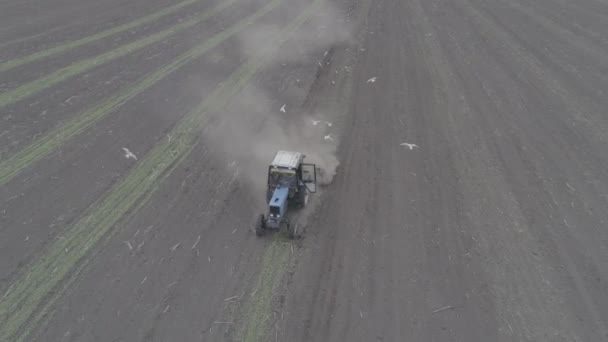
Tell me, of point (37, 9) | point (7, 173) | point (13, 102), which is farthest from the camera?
point (37, 9)

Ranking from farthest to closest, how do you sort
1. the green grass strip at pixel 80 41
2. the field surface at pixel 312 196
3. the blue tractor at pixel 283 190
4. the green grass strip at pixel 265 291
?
the green grass strip at pixel 80 41
the blue tractor at pixel 283 190
the field surface at pixel 312 196
the green grass strip at pixel 265 291

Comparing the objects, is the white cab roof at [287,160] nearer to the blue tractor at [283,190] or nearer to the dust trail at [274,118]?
the blue tractor at [283,190]

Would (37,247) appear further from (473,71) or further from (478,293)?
(473,71)

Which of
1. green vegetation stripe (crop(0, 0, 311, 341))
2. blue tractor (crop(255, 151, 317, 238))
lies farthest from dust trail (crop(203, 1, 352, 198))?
blue tractor (crop(255, 151, 317, 238))

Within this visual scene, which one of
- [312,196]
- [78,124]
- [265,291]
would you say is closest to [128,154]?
[78,124]

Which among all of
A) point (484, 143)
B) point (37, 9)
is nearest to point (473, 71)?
point (484, 143)

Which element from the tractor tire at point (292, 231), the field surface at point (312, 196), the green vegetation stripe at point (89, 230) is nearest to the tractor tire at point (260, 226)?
the field surface at point (312, 196)

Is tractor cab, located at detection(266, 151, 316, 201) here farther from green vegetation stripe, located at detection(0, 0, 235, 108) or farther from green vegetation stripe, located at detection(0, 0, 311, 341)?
green vegetation stripe, located at detection(0, 0, 235, 108)
